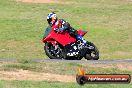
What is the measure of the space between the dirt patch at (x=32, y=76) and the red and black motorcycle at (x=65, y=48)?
4.64m

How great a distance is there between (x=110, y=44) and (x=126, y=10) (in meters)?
12.0

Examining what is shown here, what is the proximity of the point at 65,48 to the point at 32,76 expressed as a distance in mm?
5473

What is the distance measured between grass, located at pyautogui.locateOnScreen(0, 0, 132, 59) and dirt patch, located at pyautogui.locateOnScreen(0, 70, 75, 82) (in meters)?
7.76

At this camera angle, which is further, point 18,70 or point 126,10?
point 126,10

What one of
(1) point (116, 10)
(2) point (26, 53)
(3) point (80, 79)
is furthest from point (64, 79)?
(1) point (116, 10)

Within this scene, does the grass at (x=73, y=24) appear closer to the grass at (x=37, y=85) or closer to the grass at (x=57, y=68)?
the grass at (x=57, y=68)

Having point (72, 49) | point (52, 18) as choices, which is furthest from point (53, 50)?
point (52, 18)

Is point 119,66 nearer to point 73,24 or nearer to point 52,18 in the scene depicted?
point 52,18

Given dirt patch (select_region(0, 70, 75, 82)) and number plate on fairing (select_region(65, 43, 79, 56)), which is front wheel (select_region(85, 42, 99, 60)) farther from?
dirt patch (select_region(0, 70, 75, 82))

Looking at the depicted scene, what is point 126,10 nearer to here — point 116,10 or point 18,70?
point 116,10

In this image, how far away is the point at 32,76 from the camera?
12141mm

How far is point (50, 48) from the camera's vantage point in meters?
17.5

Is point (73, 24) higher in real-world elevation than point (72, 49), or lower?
lower

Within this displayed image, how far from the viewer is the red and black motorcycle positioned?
17359 mm
